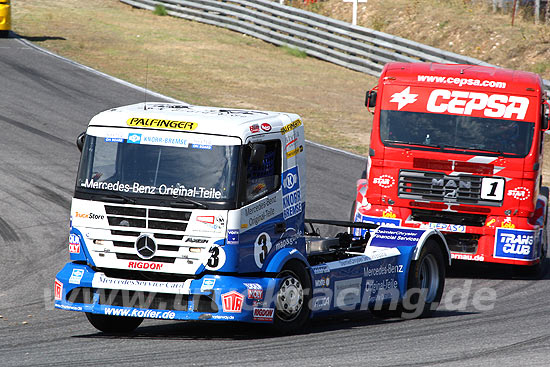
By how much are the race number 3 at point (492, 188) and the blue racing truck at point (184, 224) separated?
457 centimetres

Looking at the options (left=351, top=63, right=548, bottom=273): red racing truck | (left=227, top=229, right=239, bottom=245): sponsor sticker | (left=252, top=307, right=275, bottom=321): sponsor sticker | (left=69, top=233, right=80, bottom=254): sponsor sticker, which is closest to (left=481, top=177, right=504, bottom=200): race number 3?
(left=351, top=63, right=548, bottom=273): red racing truck

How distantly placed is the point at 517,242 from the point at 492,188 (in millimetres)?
891

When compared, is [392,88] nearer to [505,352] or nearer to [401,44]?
[505,352]

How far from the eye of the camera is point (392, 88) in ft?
45.8

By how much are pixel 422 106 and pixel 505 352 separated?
5.59 meters

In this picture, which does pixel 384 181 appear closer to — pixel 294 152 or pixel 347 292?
pixel 347 292

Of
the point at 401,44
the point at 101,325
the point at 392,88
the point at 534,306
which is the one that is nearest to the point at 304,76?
the point at 401,44

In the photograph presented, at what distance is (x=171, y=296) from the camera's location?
9297 millimetres

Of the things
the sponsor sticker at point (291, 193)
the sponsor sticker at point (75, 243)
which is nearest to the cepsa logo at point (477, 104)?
the sponsor sticker at point (291, 193)

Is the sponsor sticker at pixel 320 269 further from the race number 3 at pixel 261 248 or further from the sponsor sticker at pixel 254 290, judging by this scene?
the sponsor sticker at pixel 254 290

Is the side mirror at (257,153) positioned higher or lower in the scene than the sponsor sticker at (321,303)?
higher

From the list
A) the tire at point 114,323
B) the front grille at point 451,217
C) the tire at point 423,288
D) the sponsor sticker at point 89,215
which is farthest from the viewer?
the front grille at point 451,217

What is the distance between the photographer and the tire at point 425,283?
37.7 ft

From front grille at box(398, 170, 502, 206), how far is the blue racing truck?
4275 millimetres
